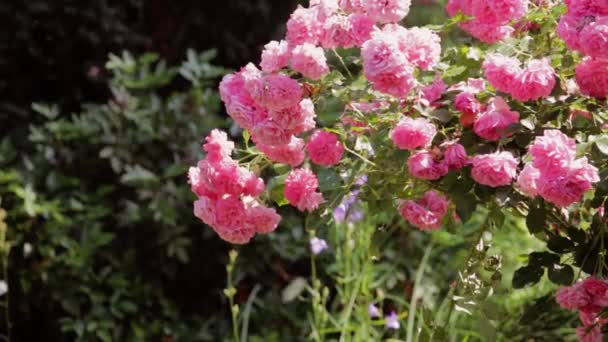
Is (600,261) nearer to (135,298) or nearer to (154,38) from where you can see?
(135,298)

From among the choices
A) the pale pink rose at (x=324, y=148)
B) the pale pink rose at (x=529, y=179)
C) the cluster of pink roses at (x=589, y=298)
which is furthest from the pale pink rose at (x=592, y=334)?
the pale pink rose at (x=324, y=148)

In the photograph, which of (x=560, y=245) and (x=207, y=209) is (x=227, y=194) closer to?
(x=207, y=209)

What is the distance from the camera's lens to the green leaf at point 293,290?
347cm

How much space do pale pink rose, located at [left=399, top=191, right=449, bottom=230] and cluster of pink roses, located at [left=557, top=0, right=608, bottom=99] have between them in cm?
38

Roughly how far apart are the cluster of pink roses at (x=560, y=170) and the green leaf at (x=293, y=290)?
1845mm

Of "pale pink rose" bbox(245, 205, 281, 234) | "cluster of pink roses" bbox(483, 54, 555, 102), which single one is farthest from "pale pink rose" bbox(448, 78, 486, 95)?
"pale pink rose" bbox(245, 205, 281, 234)

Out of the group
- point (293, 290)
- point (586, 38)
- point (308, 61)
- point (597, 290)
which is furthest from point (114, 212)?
point (586, 38)

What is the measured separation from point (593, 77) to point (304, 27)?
0.54 m

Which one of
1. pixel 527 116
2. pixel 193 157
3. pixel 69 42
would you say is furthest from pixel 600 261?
pixel 69 42

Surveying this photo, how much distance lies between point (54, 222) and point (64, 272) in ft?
0.57

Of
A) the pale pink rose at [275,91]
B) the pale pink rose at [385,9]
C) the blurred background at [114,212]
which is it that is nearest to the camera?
the pale pink rose at [275,91]

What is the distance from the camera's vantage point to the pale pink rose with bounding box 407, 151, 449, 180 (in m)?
1.82

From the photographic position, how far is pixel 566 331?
9.31ft

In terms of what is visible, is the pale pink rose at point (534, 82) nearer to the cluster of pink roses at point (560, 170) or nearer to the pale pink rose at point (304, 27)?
the cluster of pink roses at point (560, 170)
